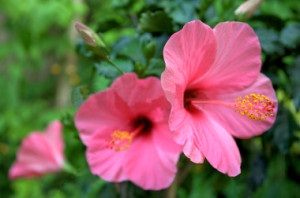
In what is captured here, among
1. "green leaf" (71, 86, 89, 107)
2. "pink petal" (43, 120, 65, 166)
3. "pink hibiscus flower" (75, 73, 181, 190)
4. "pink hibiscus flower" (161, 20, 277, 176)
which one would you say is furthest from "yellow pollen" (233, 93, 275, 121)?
"pink petal" (43, 120, 65, 166)

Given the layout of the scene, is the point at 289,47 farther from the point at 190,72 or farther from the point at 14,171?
the point at 14,171

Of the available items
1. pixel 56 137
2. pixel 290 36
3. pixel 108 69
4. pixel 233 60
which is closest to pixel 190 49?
pixel 233 60

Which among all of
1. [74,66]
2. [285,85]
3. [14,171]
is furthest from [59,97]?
[285,85]

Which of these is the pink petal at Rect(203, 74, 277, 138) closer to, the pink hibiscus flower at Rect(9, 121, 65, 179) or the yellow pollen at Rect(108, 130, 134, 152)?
the yellow pollen at Rect(108, 130, 134, 152)

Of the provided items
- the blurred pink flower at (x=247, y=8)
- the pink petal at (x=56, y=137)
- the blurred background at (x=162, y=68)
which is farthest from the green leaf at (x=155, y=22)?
the pink petal at (x=56, y=137)

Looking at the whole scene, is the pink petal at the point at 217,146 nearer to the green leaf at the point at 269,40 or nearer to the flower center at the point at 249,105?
the flower center at the point at 249,105

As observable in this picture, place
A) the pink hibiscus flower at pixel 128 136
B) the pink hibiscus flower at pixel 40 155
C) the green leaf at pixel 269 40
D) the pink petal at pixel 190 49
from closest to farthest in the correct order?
the pink petal at pixel 190 49 → the pink hibiscus flower at pixel 128 136 → the green leaf at pixel 269 40 → the pink hibiscus flower at pixel 40 155

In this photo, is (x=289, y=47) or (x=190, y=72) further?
(x=289, y=47)
